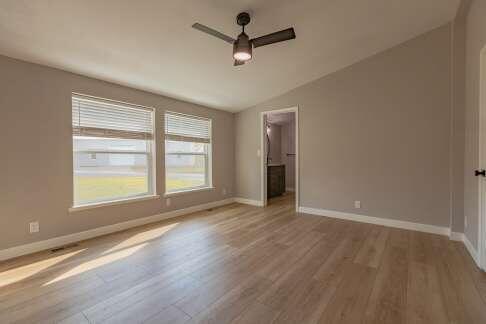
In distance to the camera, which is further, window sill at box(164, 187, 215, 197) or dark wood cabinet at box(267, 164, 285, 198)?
dark wood cabinet at box(267, 164, 285, 198)

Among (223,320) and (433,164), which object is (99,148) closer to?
(223,320)

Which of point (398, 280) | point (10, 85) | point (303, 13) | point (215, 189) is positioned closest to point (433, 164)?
point (398, 280)

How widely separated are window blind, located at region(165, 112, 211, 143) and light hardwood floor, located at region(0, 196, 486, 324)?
193 centimetres

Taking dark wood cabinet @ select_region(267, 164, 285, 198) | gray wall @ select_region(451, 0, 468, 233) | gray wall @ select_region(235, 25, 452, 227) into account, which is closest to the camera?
gray wall @ select_region(451, 0, 468, 233)

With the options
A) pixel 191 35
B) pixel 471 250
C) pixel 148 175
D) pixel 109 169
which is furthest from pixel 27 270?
pixel 471 250

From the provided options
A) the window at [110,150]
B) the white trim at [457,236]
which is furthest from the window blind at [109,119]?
Result: the white trim at [457,236]

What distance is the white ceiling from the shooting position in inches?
84.9

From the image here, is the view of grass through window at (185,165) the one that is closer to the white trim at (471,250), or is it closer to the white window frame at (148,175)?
the white window frame at (148,175)

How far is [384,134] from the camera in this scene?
12.3 ft

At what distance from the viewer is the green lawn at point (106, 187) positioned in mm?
3213

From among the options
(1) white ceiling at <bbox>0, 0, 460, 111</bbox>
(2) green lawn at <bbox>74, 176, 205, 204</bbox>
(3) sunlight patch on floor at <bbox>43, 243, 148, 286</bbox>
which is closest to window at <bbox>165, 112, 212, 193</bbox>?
(2) green lawn at <bbox>74, 176, 205, 204</bbox>

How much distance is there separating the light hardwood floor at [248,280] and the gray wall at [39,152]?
0.38 meters

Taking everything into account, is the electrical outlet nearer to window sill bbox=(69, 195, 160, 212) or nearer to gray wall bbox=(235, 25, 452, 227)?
window sill bbox=(69, 195, 160, 212)

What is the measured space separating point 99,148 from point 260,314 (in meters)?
3.15
